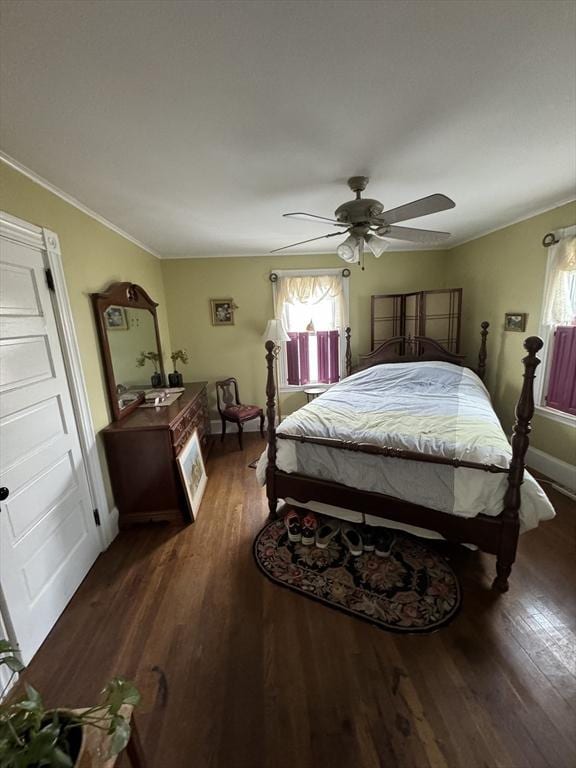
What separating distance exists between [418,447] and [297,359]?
Result: 2690mm

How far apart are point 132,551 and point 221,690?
124cm

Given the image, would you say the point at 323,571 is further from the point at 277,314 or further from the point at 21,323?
the point at 277,314

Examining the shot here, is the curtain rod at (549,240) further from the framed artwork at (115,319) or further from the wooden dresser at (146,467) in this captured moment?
the framed artwork at (115,319)

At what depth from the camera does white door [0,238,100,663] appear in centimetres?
154

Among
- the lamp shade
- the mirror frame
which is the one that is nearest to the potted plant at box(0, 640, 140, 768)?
the mirror frame

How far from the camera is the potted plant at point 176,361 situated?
3.76 metres

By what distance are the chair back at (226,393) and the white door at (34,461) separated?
217 cm

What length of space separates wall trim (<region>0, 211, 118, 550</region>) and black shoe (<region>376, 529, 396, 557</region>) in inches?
77.3

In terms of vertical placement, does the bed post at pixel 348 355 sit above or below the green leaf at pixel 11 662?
above

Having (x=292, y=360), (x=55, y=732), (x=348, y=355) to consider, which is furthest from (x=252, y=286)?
(x=55, y=732)

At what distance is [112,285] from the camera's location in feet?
8.50

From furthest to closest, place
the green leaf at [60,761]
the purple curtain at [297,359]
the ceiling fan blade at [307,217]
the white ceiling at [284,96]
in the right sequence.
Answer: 1. the purple curtain at [297,359]
2. the ceiling fan blade at [307,217]
3. the white ceiling at [284,96]
4. the green leaf at [60,761]

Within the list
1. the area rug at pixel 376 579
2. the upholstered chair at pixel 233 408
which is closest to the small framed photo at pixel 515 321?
the area rug at pixel 376 579

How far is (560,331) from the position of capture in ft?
9.41
